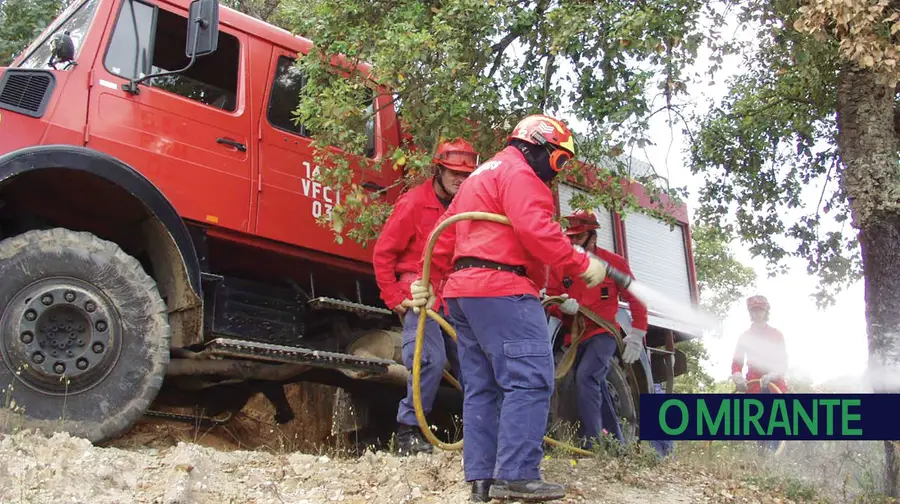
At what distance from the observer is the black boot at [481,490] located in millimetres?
3768

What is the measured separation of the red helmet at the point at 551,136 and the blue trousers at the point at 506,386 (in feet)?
2.27

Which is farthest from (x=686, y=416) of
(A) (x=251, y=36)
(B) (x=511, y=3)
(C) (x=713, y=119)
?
(C) (x=713, y=119)

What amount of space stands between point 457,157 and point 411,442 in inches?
66.8

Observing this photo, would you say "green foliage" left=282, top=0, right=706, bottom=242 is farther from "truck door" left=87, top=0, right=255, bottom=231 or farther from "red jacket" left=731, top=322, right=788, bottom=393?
"red jacket" left=731, top=322, right=788, bottom=393

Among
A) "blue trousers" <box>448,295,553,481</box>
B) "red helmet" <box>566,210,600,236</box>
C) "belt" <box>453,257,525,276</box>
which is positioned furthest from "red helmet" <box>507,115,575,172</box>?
"red helmet" <box>566,210,600,236</box>

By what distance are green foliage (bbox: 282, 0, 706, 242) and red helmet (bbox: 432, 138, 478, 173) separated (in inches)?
3.1

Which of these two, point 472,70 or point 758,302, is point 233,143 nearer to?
point 472,70

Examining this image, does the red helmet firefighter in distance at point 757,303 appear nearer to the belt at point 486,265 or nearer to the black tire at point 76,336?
the belt at point 486,265

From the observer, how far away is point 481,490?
378 cm

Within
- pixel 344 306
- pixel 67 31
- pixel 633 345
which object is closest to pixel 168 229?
pixel 344 306

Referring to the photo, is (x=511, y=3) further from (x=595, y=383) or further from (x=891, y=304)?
(x=891, y=304)

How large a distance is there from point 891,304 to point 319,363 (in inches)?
155

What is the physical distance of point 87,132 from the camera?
4.62 metres

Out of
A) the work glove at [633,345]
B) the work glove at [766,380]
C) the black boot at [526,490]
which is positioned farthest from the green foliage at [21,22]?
the work glove at [766,380]
